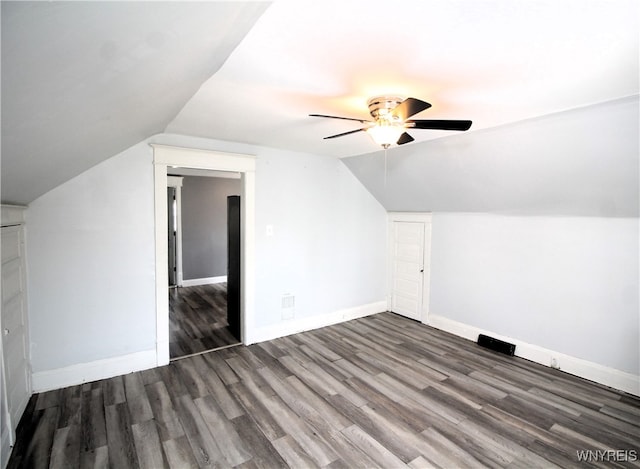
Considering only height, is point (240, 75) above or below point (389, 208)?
above

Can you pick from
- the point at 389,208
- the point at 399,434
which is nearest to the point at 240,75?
the point at 399,434

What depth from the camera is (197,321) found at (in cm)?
473

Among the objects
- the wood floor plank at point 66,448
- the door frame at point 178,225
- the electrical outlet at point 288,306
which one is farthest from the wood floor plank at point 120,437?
the door frame at point 178,225

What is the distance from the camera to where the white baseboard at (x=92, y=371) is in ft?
9.32

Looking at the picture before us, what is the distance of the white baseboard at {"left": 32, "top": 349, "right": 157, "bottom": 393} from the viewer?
2840mm

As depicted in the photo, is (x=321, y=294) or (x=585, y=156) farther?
(x=321, y=294)

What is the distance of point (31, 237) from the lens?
275cm

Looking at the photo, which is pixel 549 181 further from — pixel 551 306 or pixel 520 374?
pixel 520 374

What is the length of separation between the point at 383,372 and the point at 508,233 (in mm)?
2195

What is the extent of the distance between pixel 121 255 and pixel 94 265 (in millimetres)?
233

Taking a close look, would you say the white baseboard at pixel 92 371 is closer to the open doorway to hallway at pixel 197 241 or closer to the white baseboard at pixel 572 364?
the open doorway to hallway at pixel 197 241

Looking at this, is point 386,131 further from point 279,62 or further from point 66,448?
point 66,448

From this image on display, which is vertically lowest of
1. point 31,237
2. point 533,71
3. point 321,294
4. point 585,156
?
point 321,294

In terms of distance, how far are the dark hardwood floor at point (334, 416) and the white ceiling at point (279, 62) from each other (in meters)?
1.80
